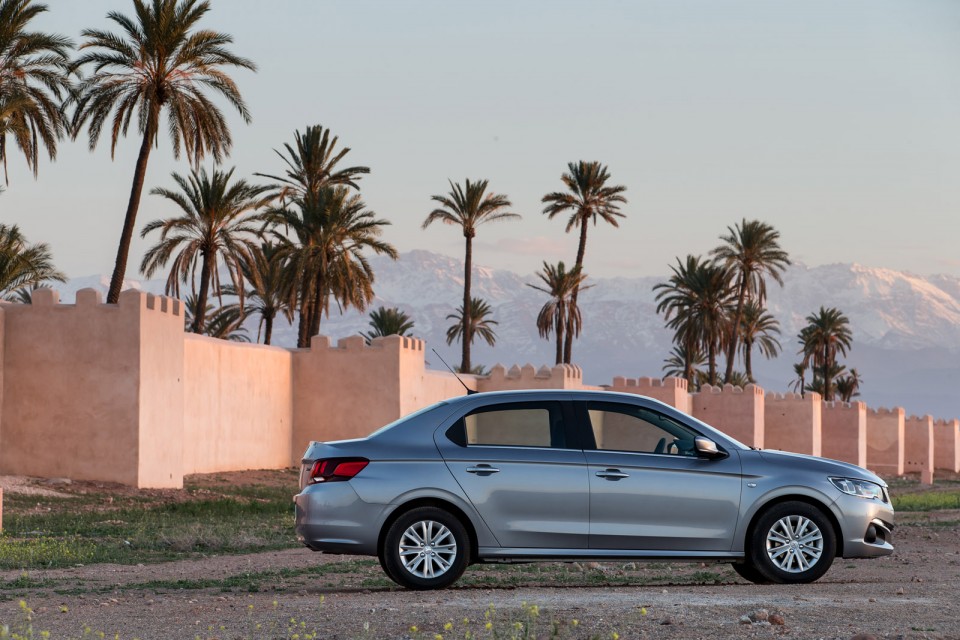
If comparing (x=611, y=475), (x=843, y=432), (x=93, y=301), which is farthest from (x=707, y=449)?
(x=843, y=432)

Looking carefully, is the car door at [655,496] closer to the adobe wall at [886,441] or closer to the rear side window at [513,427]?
the rear side window at [513,427]

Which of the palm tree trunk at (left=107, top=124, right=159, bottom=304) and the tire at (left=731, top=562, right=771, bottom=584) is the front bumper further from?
the palm tree trunk at (left=107, top=124, right=159, bottom=304)

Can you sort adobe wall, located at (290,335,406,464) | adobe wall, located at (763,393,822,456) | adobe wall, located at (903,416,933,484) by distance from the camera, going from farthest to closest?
adobe wall, located at (903,416,933,484)
adobe wall, located at (763,393,822,456)
adobe wall, located at (290,335,406,464)

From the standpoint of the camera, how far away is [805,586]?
34.8 feet

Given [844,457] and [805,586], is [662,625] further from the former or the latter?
[844,457]

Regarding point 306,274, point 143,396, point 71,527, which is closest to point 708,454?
point 71,527

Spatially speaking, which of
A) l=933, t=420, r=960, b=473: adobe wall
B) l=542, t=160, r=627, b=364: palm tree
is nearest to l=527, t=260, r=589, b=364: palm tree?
l=542, t=160, r=627, b=364: palm tree

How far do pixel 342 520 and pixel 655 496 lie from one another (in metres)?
2.44

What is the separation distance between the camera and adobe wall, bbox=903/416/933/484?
87.0 metres

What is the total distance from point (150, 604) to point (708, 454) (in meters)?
4.41

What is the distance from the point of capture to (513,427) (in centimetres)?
1061

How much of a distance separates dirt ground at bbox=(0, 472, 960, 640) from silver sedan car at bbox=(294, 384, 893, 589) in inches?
12.5

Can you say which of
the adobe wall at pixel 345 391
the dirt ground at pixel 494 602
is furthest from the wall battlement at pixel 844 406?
the dirt ground at pixel 494 602

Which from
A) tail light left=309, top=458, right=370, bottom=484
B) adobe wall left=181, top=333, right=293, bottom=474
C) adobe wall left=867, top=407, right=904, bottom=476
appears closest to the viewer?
tail light left=309, top=458, right=370, bottom=484
